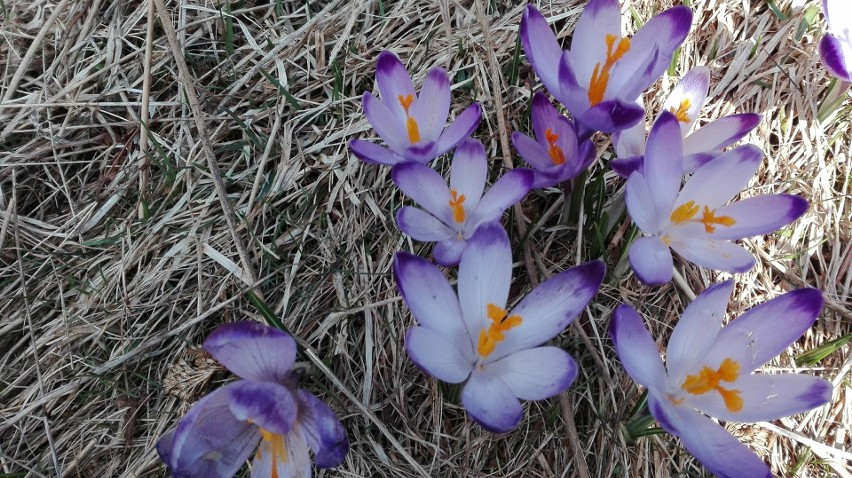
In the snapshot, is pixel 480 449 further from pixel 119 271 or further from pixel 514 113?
pixel 119 271

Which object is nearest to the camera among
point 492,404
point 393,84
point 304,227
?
point 492,404

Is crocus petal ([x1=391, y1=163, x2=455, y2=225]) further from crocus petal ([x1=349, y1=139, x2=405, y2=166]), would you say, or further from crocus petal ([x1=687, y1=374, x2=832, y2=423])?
crocus petal ([x1=687, y1=374, x2=832, y2=423])

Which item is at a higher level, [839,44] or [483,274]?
[839,44]

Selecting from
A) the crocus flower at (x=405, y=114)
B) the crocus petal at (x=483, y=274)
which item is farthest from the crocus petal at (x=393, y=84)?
the crocus petal at (x=483, y=274)

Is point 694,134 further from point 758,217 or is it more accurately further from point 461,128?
point 461,128

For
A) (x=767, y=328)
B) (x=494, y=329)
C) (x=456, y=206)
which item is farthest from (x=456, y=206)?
(x=767, y=328)

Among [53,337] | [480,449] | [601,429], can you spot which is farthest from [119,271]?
[601,429]

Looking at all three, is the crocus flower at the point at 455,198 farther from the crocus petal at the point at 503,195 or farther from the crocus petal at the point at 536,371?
the crocus petal at the point at 536,371
